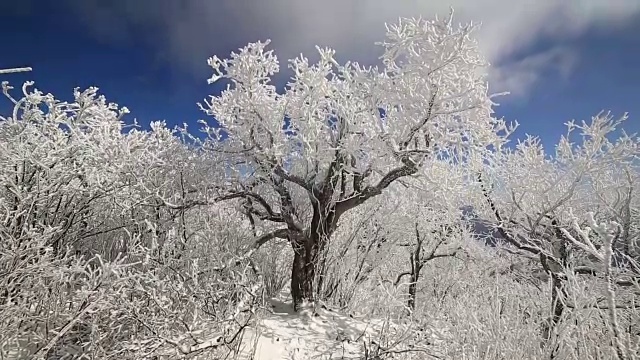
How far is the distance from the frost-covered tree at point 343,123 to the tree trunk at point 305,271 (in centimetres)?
2

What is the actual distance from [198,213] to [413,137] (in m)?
5.78

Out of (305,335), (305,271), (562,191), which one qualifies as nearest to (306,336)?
(305,335)

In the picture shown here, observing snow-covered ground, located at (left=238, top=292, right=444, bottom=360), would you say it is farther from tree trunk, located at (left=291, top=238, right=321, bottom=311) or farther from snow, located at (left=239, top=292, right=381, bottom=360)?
tree trunk, located at (left=291, top=238, right=321, bottom=311)

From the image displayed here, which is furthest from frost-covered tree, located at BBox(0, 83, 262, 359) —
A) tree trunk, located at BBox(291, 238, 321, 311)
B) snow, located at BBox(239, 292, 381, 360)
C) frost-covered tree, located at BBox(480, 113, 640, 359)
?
frost-covered tree, located at BBox(480, 113, 640, 359)

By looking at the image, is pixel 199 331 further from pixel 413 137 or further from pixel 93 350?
pixel 413 137

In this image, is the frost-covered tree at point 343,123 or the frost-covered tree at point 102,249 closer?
the frost-covered tree at point 102,249

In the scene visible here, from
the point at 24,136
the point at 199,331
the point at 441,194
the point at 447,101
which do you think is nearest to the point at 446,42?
the point at 447,101

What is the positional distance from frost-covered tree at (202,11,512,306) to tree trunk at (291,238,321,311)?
22 millimetres

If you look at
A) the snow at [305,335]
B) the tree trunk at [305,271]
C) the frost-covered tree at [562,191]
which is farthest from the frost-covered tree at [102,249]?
the frost-covered tree at [562,191]

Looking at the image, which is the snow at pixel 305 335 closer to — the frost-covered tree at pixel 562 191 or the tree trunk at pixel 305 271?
the tree trunk at pixel 305 271

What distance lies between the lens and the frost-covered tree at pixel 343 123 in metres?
6.71

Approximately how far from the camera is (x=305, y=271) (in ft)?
26.3

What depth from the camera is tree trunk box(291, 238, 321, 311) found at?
313 inches

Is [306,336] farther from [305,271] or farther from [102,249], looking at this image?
[102,249]
